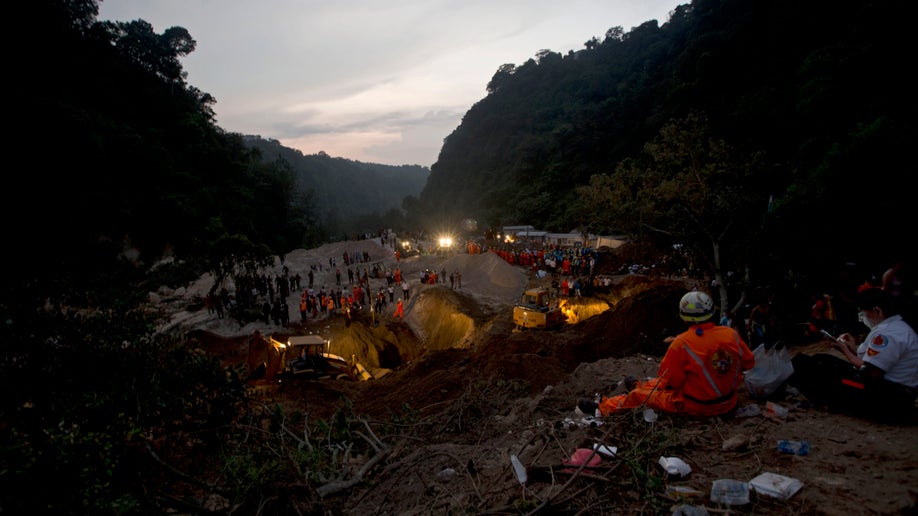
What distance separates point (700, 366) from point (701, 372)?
0.35 ft

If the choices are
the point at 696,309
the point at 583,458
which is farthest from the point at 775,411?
the point at 583,458

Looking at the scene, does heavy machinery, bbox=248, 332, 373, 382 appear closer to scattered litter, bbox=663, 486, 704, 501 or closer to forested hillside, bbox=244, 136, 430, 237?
scattered litter, bbox=663, 486, 704, 501

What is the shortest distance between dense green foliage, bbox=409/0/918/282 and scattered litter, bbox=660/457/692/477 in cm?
1088

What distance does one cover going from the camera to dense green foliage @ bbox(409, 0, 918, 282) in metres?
11.8

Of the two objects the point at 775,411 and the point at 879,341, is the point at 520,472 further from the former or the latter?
the point at 879,341

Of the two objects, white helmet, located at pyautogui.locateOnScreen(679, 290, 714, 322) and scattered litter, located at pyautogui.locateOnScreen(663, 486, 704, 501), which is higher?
white helmet, located at pyautogui.locateOnScreen(679, 290, 714, 322)

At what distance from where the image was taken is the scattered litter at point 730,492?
2.94 meters

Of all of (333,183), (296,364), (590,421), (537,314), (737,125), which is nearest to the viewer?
(590,421)

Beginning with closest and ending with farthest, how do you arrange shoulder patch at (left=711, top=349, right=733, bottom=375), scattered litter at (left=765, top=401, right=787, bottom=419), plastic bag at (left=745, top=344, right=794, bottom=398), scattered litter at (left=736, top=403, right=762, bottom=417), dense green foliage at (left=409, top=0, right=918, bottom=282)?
shoulder patch at (left=711, top=349, right=733, bottom=375)
scattered litter at (left=765, top=401, right=787, bottom=419)
scattered litter at (left=736, top=403, right=762, bottom=417)
plastic bag at (left=745, top=344, right=794, bottom=398)
dense green foliage at (left=409, top=0, right=918, bottom=282)

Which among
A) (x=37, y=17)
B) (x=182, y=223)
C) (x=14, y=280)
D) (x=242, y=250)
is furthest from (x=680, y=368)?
(x=37, y=17)

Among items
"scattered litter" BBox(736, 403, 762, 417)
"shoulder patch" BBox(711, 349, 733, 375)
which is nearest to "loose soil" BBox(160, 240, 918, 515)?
"scattered litter" BBox(736, 403, 762, 417)

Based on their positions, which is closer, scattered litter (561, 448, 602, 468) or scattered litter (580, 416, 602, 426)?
scattered litter (561, 448, 602, 468)

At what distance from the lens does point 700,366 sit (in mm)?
4250

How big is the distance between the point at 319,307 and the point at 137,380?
71.8 feet
